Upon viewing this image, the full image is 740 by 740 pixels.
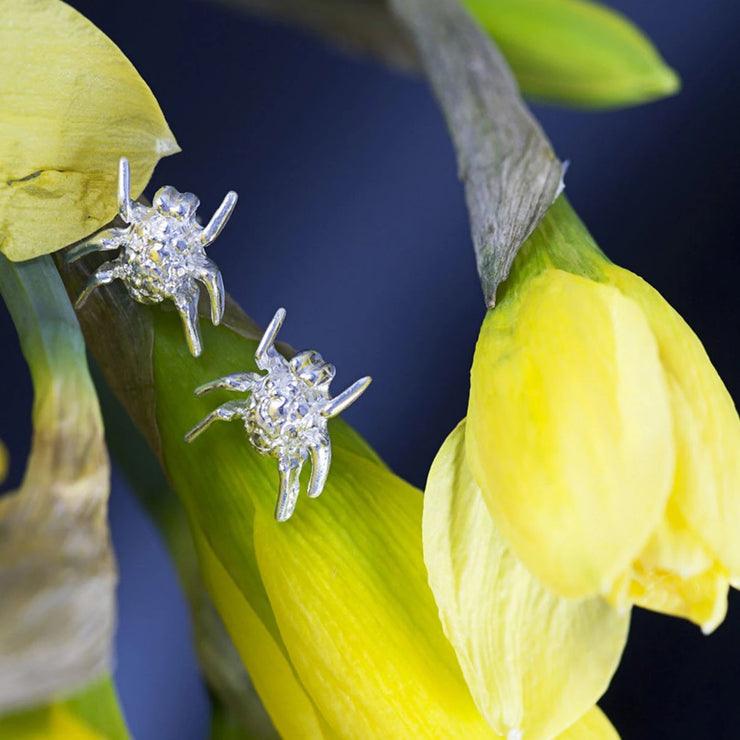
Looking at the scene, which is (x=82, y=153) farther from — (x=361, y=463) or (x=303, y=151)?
(x=303, y=151)

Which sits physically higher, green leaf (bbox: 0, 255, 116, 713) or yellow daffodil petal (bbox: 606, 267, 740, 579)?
yellow daffodil petal (bbox: 606, 267, 740, 579)

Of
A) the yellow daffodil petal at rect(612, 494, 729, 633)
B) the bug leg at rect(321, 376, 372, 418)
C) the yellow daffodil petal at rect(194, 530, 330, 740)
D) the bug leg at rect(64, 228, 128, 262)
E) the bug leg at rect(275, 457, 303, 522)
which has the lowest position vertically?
the yellow daffodil petal at rect(194, 530, 330, 740)

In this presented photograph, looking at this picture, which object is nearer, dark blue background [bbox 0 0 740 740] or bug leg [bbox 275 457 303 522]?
bug leg [bbox 275 457 303 522]

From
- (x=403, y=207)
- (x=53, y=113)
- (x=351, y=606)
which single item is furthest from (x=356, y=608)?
(x=403, y=207)

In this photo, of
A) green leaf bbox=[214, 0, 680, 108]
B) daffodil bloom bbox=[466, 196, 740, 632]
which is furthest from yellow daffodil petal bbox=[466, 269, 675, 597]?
green leaf bbox=[214, 0, 680, 108]

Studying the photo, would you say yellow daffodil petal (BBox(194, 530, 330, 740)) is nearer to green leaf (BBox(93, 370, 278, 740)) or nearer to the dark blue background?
green leaf (BBox(93, 370, 278, 740))

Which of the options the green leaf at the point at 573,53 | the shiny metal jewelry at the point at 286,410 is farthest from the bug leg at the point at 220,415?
the green leaf at the point at 573,53

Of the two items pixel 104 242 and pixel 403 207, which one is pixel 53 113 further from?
pixel 403 207
